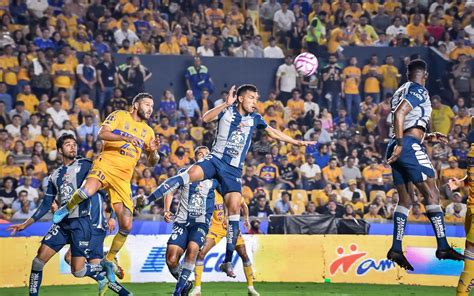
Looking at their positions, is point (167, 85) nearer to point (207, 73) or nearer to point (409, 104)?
point (207, 73)

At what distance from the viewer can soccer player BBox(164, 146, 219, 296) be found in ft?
53.7

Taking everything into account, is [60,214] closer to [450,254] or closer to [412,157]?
[412,157]

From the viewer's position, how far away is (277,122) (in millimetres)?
27484

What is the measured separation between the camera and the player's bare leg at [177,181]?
49.7ft

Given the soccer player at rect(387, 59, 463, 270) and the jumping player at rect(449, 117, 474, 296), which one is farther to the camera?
the soccer player at rect(387, 59, 463, 270)

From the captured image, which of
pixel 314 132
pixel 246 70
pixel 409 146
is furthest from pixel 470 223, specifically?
pixel 246 70

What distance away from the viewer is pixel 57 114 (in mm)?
25859

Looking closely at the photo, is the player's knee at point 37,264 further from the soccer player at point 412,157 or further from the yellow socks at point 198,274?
the soccer player at point 412,157

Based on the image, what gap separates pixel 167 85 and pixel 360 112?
555 centimetres

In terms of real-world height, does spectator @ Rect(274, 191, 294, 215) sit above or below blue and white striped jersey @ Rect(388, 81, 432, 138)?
below

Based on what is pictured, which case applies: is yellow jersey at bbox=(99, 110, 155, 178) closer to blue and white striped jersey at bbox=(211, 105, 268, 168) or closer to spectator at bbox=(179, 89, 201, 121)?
blue and white striped jersey at bbox=(211, 105, 268, 168)

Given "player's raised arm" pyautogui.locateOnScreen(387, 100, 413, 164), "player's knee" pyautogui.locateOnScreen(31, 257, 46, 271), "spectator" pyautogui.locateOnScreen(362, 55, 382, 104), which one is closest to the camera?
"player's raised arm" pyautogui.locateOnScreen(387, 100, 413, 164)

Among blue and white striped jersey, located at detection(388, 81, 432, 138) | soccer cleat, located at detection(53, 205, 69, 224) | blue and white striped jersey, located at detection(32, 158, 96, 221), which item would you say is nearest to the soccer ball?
blue and white striped jersey, located at detection(388, 81, 432, 138)

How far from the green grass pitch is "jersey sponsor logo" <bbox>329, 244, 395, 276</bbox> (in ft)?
1.93
